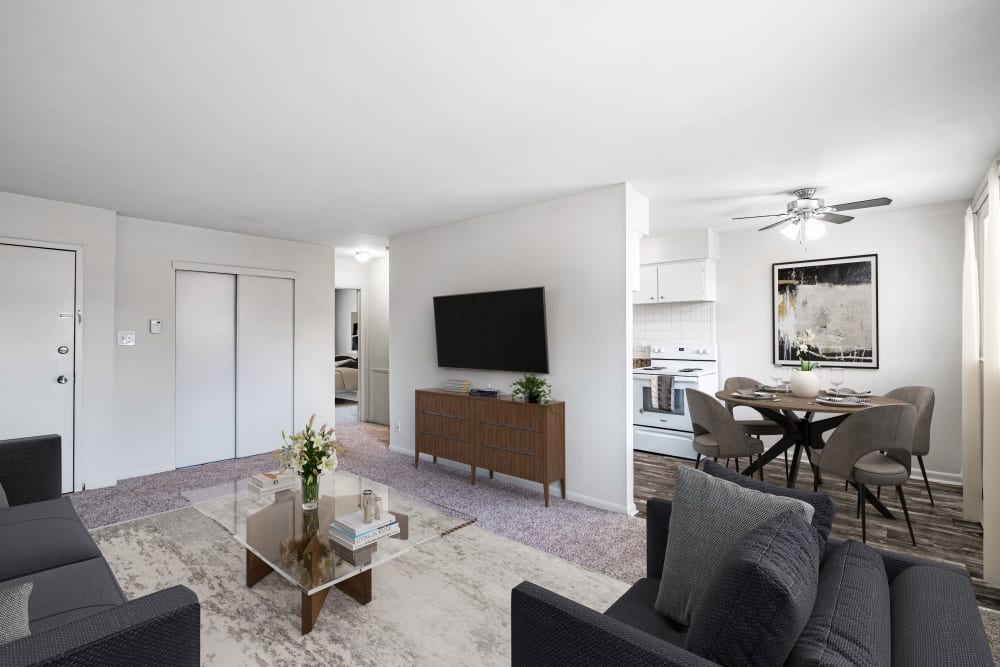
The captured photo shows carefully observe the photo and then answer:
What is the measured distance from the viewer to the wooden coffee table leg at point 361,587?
237cm

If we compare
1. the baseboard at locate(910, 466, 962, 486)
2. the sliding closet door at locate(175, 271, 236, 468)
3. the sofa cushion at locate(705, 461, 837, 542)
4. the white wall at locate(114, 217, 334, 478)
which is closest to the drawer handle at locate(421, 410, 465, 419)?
the sliding closet door at locate(175, 271, 236, 468)

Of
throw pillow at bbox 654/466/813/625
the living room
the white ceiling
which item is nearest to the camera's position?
throw pillow at bbox 654/466/813/625

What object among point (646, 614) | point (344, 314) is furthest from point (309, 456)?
point (344, 314)

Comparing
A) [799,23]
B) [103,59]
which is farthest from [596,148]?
[103,59]

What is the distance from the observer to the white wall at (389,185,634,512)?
369 cm

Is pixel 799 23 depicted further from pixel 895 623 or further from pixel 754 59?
pixel 895 623

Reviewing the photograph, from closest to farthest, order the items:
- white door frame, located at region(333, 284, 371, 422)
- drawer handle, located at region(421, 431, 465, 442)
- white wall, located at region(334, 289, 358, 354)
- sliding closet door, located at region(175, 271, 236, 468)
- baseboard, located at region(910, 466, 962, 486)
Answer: baseboard, located at region(910, 466, 962, 486) → drawer handle, located at region(421, 431, 465, 442) → sliding closet door, located at region(175, 271, 236, 468) → white door frame, located at region(333, 284, 371, 422) → white wall, located at region(334, 289, 358, 354)

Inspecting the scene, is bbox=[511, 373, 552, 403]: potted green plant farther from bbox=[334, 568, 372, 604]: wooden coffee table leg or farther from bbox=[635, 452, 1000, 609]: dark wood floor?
bbox=[334, 568, 372, 604]: wooden coffee table leg

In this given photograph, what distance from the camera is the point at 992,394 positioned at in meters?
2.67

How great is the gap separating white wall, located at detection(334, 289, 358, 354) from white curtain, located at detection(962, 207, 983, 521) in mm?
8620

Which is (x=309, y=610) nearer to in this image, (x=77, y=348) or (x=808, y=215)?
(x=77, y=348)

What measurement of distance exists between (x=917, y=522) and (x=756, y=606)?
351cm

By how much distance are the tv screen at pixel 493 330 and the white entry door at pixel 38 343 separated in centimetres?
311

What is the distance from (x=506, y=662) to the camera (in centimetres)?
197
